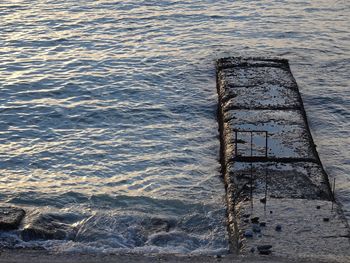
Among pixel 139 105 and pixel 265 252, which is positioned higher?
pixel 265 252

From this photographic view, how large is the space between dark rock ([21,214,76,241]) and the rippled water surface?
11 centimetres

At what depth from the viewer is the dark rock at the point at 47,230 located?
7025mm

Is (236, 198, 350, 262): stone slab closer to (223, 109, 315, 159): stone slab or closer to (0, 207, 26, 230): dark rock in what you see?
(223, 109, 315, 159): stone slab

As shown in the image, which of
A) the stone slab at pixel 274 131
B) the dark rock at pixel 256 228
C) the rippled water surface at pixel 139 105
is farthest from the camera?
the stone slab at pixel 274 131

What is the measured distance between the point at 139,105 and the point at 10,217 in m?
3.74

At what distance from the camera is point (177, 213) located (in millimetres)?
7695

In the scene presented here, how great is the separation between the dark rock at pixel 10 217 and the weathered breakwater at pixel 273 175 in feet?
6.59

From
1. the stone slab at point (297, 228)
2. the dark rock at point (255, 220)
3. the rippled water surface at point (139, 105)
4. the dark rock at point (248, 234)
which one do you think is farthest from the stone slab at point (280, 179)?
the dark rock at point (248, 234)

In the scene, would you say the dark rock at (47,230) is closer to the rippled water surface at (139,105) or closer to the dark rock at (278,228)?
the rippled water surface at (139,105)

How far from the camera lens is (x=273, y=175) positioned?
7.91m

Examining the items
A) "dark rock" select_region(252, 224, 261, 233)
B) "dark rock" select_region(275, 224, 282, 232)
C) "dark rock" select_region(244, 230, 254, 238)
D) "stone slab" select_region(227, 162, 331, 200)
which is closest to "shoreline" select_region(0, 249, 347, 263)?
"dark rock" select_region(244, 230, 254, 238)

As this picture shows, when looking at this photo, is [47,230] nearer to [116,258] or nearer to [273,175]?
[116,258]

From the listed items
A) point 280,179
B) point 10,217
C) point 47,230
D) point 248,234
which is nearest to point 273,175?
point 280,179

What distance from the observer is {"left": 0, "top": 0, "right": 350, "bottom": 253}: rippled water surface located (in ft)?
25.3
